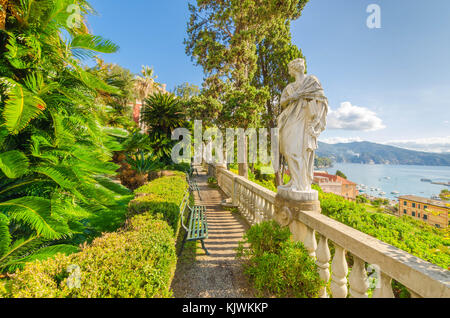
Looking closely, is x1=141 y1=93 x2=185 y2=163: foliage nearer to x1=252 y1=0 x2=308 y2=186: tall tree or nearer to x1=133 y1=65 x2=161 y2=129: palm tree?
x1=252 y1=0 x2=308 y2=186: tall tree

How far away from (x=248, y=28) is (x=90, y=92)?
9.10m

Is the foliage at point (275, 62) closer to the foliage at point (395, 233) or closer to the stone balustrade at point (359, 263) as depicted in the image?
the foliage at point (395, 233)

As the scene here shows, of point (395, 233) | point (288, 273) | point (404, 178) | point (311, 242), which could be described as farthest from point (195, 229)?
point (404, 178)

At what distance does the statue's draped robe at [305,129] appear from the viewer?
273 centimetres

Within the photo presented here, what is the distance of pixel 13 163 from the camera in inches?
82.7

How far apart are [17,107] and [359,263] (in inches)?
154

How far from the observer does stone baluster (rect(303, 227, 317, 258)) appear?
8.07ft

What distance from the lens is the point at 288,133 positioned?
297 centimetres

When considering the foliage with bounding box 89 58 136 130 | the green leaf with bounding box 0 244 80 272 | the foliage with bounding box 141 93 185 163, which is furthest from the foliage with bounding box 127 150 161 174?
the green leaf with bounding box 0 244 80 272

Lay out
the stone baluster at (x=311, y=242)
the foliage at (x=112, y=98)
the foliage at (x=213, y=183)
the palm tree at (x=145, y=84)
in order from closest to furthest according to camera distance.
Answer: the stone baluster at (x=311, y=242)
the foliage at (x=112, y=98)
the foliage at (x=213, y=183)
the palm tree at (x=145, y=84)

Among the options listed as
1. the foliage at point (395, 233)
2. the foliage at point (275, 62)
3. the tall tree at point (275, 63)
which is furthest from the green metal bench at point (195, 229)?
the foliage at point (275, 62)

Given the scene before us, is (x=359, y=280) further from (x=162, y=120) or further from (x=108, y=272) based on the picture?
(x=162, y=120)
